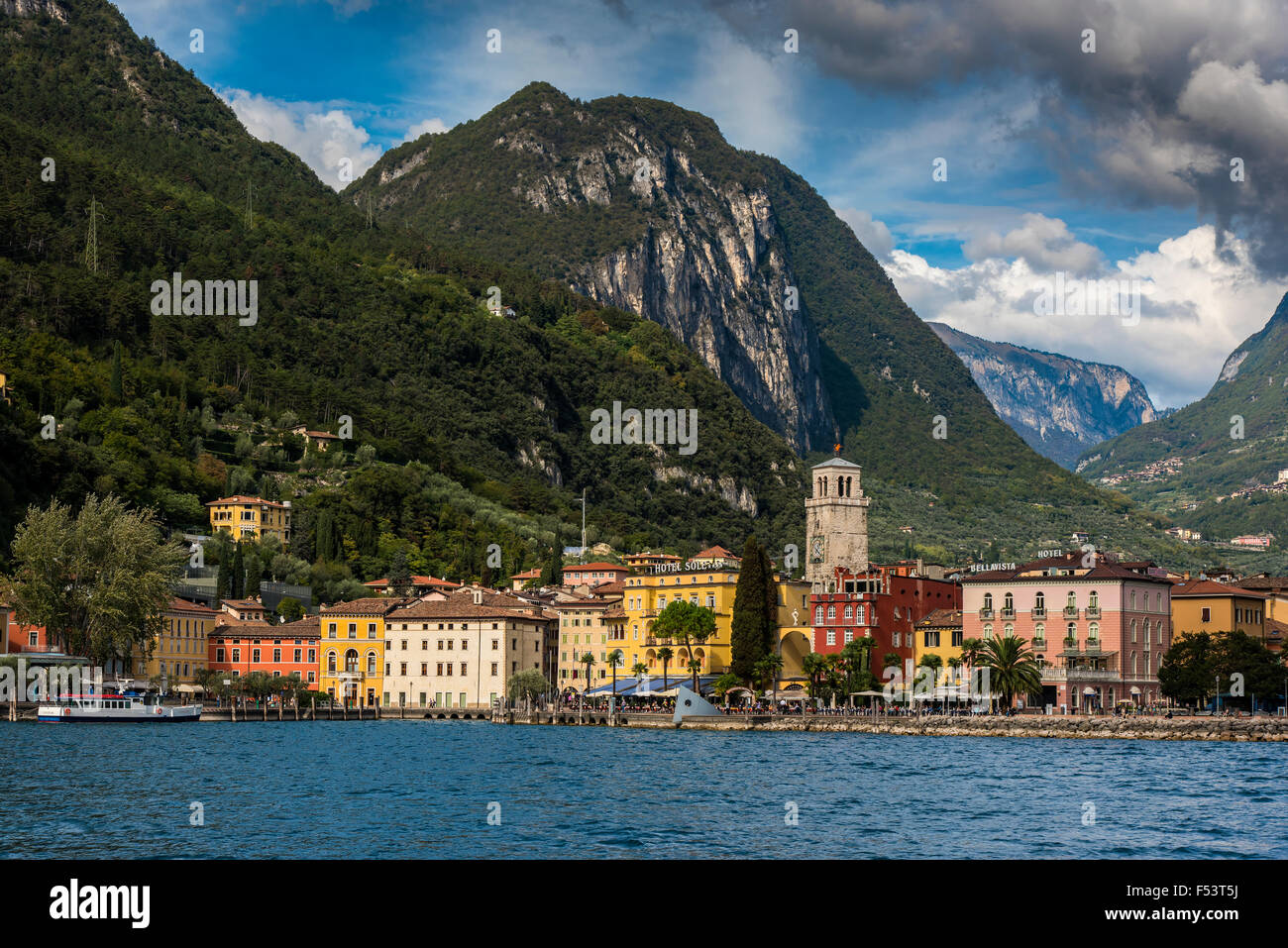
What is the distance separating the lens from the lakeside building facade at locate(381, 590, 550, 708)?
125938 millimetres

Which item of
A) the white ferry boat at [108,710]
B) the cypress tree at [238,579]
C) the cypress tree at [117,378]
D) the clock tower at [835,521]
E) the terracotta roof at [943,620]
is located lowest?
the white ferry boat at [108,710]

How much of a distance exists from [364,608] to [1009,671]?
57.5 m

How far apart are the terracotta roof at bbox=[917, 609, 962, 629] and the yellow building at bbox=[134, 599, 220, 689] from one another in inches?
2315

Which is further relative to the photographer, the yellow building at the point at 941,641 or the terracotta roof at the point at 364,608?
the terracotta roof at the point at 364,608

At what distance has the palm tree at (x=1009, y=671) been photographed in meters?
96.1

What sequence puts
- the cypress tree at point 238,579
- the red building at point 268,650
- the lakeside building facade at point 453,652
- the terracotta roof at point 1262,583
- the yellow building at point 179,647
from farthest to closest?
the cypress tree at point 238,579 < the red building at point 268,650 < the terracotta roof at point 1262,583 < the lakeside building facade at point 453,652 < the yellow building at point 179,647

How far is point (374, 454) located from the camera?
7392 inches

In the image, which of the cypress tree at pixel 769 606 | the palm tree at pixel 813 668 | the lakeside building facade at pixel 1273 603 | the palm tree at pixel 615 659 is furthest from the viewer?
the palm tree at pixel 615 659

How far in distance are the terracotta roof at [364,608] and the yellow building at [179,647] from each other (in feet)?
34.2

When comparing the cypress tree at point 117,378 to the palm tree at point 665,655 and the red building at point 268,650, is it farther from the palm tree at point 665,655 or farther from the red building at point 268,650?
the palm tree at point 665,655

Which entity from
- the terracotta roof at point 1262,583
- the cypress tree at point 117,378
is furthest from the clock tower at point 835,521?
the cypress tree at point 117,378

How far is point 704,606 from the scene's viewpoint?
123 meters

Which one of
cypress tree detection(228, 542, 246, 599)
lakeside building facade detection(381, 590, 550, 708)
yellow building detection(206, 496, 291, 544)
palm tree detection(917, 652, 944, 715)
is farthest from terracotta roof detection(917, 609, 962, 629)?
yellow building detection(206, 496, 291, 544)

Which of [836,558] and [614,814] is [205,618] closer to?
[836,558]
